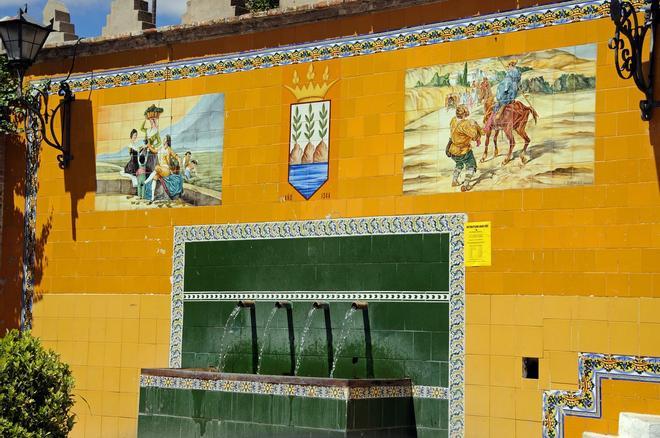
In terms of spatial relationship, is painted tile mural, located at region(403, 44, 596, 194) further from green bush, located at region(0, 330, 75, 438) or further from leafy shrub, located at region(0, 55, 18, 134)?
leafy shrub, located at region(0, 55, 18, 134)

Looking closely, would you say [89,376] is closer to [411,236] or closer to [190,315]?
[190,315]

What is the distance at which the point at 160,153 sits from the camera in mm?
14125

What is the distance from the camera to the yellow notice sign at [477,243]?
38.0ft

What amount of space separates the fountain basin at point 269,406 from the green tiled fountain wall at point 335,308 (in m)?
0.41

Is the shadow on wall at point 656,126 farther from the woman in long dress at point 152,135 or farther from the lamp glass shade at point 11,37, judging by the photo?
the lamp glass shade at point 11,37

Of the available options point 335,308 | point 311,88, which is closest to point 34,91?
point 311,88

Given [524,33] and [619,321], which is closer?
[619,321]

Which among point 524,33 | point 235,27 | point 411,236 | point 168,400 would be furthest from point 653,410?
point 235,27

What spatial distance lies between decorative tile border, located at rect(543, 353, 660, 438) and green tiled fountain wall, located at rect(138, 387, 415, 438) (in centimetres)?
150

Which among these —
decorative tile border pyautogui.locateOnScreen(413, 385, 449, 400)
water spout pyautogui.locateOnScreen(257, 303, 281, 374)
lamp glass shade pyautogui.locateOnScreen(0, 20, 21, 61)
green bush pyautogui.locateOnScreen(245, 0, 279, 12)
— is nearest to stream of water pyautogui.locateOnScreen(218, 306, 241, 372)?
water spout pyautogui.locateOnScreen(257, 303, 281, 374)

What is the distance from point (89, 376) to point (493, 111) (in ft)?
19.6

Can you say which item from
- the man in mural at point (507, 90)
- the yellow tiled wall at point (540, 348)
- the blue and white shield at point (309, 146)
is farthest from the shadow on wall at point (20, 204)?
the yellow tiled wall at point (540, 348)

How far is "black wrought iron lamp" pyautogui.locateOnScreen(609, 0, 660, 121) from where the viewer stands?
417 inches

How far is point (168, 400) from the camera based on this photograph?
39.7 feet
